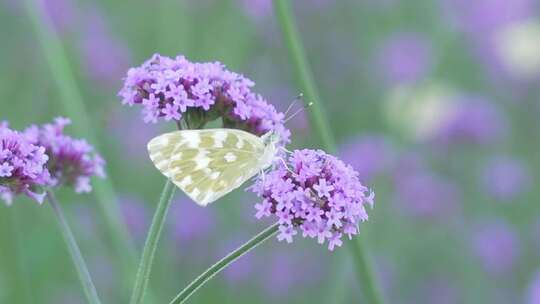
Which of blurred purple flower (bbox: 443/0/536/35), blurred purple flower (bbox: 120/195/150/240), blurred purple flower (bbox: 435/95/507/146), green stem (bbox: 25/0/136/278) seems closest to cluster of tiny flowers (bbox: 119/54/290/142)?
green stem (bbox: 25/0/136/278)

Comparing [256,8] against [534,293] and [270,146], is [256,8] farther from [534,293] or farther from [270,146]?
[270,146]

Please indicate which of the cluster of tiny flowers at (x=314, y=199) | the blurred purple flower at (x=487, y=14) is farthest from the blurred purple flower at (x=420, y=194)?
the cluster of tiny flowers at (x=314, y=199)

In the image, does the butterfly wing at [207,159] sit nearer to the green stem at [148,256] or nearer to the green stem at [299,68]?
the green stem at [148,256]

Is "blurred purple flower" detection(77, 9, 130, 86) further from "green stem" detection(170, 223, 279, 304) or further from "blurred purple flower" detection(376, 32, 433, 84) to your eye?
"green stem" detection(170, 223, 279, 304)

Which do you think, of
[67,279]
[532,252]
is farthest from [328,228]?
[532,252]

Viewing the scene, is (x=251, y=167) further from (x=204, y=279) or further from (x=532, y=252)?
(x=532, y=252)

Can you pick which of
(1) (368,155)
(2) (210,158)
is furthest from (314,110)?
(1) (368,155)
